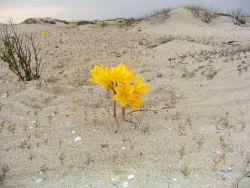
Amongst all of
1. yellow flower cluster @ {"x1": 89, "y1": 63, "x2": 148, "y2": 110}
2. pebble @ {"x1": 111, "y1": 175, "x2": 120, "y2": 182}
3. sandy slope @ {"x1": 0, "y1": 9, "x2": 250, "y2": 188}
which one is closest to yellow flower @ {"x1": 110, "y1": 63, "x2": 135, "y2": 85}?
yellow flower cluster @ {"x1": 89, "y1": 63, "x2": 148, "y2": 110}

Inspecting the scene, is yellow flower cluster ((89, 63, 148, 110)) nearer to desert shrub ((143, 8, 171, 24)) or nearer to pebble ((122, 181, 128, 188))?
pebble ((122, 181, 128, 188))

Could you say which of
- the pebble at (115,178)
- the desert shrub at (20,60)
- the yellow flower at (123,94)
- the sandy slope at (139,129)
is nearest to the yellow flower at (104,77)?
the yellow flower at (123,94)

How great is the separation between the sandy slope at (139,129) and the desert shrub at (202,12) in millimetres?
9181

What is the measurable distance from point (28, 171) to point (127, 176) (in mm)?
877

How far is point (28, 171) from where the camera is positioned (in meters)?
3.36

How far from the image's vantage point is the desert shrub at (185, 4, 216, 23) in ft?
50.6

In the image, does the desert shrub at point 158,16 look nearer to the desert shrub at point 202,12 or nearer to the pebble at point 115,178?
the desert shrub at point 202,12

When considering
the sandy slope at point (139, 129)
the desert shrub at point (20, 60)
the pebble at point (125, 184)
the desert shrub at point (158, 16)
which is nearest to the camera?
the pebble at point (125, 184)

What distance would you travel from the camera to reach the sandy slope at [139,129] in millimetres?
3271

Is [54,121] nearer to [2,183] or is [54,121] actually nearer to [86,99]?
[86,99]

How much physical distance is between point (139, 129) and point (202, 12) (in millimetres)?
12894

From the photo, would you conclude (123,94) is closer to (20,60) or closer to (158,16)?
(20,60)

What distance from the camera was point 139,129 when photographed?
4047mm

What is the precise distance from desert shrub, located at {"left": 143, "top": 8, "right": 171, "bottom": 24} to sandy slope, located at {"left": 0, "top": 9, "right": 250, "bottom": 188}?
28.5 feet
